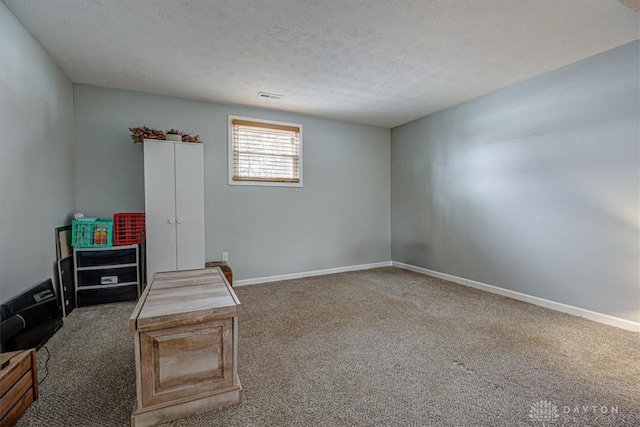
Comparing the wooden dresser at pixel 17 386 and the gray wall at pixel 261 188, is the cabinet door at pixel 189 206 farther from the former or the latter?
the wooden dresser at pixel 17 386

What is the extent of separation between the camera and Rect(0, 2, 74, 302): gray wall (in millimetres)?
2068

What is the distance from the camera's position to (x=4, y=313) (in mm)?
1967

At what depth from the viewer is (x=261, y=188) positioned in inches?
169

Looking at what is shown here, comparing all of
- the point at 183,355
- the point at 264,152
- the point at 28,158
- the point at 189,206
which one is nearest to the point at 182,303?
the point at 183,355

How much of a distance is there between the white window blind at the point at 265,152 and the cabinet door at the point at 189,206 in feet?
2.27

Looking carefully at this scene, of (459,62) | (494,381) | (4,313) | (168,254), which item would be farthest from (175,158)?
(494,381)

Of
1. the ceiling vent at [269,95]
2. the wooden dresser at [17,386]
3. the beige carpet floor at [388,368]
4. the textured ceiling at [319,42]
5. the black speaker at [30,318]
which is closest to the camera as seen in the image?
the wooden dresser at [17,386]

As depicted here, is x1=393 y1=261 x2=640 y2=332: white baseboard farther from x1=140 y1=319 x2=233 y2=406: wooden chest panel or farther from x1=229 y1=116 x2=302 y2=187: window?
x1=140 y1=319 x2=233 y2=406: wooden chest panel

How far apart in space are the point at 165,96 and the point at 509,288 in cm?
493

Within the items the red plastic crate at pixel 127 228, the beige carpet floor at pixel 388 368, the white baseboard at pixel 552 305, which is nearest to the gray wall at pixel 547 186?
the white baseboard at pixel 552 305

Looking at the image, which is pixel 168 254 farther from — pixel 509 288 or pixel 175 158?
pixel 509 288

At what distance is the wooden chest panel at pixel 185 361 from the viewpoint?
1.42 m

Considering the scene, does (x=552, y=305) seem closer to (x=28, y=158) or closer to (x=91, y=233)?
(x=91, y=233)

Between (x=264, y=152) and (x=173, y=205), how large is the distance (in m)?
1.51
